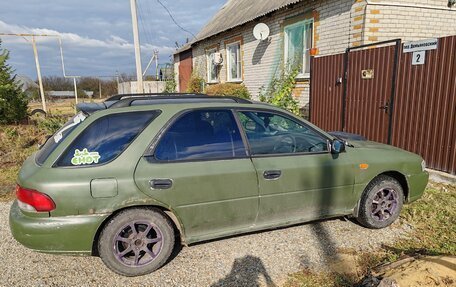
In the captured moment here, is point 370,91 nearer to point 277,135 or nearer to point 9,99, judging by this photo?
point 277,135

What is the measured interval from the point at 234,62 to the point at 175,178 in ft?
37.5

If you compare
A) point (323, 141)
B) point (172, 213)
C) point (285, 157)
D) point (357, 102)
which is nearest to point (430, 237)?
point (323, 141)

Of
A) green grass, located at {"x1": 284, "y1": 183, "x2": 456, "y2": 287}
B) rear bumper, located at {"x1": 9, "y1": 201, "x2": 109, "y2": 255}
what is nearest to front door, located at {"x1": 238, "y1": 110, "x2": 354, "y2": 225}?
green grass, located at {"x1": 284, "y1": 183, "x2": 456, "y2": 287}

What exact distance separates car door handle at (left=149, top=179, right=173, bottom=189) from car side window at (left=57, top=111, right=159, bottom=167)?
0.38 metres

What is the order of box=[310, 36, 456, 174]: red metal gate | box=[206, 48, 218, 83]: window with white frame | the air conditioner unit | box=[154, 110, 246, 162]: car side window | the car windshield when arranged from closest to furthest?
1. the car windshield
2. box=[154, 110, 246, 162]: car side window
3. box=[310, 36, 456, 174]: red metal gate
4. the air conditioner unit
5. box=[206, 48, 218, 83]: window with white frame

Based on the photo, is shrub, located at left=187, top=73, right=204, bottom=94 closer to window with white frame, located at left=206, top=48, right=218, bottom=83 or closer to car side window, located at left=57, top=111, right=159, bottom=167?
window with white frame, located at left=206, top=48, right=218, bottom=83

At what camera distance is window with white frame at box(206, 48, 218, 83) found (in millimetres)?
15255

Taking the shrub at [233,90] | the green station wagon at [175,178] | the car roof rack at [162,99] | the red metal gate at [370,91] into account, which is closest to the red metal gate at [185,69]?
the shrub at [233,90]

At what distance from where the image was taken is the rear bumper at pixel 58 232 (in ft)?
8.18

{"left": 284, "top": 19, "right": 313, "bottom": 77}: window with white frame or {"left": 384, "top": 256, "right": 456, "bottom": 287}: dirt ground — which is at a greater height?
{"left": 284, "top": 19, "right": 313, "bottom": 77}: window with white frame

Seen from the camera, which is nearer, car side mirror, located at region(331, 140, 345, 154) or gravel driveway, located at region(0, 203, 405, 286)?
gravel driveway, located at region(0, 203, 405, 286)

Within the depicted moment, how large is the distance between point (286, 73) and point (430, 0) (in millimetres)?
3844

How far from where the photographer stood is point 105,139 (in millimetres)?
2678

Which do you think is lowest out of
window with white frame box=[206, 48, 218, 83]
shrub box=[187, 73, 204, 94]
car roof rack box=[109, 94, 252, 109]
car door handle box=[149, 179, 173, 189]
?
car door handle box=[149, 179, 173, 189]
